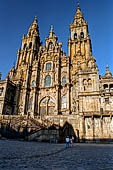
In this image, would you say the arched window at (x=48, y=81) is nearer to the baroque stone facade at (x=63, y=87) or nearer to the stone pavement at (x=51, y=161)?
the baroque stone facade at (x=63, y=87)

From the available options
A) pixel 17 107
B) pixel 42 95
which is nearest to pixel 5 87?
pixel 17 107

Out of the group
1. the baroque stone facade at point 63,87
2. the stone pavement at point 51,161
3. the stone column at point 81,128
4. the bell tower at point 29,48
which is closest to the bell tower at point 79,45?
the baroque stone facade at point 63,87

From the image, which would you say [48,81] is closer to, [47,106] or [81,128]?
[47,106]

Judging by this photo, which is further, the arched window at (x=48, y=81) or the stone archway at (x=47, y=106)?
the arched window at (x=48, y=81)

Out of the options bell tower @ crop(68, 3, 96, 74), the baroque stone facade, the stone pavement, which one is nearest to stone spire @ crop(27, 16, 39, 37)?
the baroque stone facade

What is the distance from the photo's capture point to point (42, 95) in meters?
37.0

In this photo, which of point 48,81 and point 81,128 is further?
point 48,81

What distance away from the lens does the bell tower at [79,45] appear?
36631mm

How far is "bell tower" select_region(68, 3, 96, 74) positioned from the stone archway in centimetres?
971

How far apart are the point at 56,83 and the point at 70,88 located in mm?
3880

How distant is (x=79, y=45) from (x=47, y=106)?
20020 mm

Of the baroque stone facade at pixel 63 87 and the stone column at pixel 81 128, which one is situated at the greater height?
the baroque stone facade at pixel 63 87

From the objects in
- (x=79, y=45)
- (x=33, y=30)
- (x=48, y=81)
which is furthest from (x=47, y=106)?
(x=33, y=30)

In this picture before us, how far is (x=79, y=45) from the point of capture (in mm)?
40375
